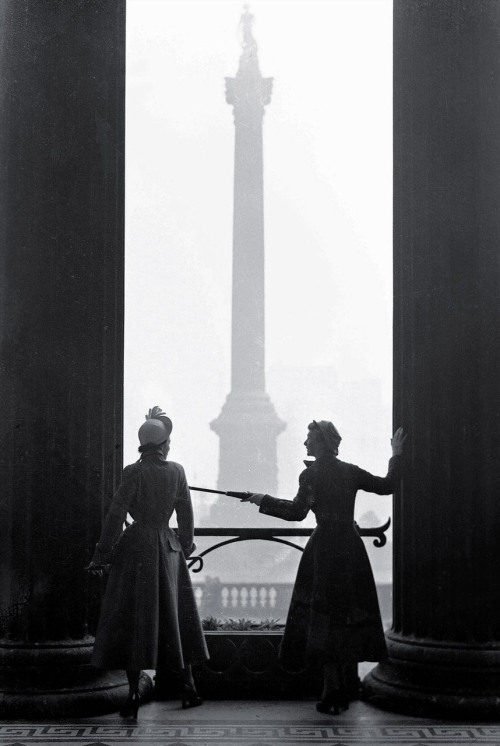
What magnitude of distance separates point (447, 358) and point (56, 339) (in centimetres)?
201

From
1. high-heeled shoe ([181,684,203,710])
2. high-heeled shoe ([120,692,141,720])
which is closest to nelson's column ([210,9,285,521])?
high-heeled shoe ([181,684,203,710])

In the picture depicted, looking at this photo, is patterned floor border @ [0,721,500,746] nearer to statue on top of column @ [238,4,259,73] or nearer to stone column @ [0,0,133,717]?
stone column @ [0,0,133,717]

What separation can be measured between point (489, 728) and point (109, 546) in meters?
1.98

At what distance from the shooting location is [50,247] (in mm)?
5270

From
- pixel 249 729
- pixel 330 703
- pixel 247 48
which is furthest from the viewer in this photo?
pixel 247 48

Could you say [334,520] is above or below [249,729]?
Result: above

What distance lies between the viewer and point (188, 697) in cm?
522

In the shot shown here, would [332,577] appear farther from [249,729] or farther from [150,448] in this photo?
[150,448]

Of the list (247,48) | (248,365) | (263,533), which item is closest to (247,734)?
(263,533)

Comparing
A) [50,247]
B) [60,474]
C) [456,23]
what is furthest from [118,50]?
[60,474]

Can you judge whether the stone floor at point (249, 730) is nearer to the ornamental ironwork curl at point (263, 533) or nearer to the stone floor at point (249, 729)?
the stone floor at point (249, 729)

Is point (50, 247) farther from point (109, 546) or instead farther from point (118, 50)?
point (109, 546)

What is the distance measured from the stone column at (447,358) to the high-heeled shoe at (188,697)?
917 mm

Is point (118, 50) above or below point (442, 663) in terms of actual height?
above
